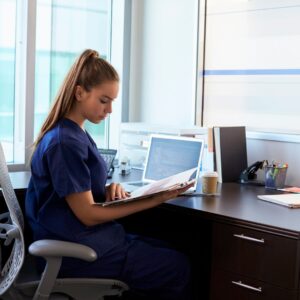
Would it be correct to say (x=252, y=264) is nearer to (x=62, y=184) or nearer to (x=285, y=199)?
(x=285, y=199)

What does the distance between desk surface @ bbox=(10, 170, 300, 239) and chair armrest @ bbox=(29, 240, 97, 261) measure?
506 millimetres

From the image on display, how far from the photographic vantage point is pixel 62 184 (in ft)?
5.87

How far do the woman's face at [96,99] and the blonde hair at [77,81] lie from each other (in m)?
0.01

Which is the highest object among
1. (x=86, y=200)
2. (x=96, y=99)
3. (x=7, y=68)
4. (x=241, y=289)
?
(x=7, y=68)

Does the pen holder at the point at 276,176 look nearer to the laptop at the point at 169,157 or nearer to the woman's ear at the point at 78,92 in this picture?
the laptop at the point at 169,157

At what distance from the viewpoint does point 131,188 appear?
242 centimetres

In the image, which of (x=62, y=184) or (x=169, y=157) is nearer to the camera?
(x=62, y=184)

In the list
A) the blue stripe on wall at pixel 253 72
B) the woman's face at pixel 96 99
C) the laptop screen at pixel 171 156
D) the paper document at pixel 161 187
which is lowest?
the paper document at pixel 161 187

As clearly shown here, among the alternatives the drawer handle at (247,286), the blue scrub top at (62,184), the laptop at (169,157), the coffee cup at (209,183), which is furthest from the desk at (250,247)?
the blue scrub top at (62,184)

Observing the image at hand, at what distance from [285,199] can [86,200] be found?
2.81 feet

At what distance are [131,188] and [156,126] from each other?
0.61 m

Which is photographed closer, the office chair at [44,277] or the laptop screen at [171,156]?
the office chair at [44,277]

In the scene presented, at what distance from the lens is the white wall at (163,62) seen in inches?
123

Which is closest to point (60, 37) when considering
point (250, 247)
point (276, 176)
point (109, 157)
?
point (109, 157)
